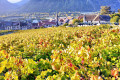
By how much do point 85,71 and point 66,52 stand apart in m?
1.12

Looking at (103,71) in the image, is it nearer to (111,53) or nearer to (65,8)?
(111,53)

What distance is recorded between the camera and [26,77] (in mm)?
2889

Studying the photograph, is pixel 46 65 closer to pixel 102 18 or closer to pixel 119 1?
pixel 102 18

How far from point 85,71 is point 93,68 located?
0.24 metres

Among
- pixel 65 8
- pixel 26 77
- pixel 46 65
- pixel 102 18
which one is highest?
pixel 65 8

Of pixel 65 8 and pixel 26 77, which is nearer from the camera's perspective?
pixel 26 77

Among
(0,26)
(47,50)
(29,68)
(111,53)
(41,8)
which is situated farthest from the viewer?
(41,8)

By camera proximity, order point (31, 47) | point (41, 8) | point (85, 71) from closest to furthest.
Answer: point (85, 71)
point (31, 47)
point (41, 8)

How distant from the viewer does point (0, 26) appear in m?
82.5

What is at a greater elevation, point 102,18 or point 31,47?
point 102,18

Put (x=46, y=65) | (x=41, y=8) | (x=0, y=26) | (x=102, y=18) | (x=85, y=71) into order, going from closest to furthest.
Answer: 1. (x=85, y=71)
2. (x=46, y=65)
3. (x=102, y=18)
4. (x=0, y=26)
5. (x=41, y=8)

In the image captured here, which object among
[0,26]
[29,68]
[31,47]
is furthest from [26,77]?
[0,26]

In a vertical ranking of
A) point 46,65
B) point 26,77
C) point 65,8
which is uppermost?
point 65,8

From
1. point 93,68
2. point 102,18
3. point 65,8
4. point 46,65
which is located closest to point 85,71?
point 93,68
